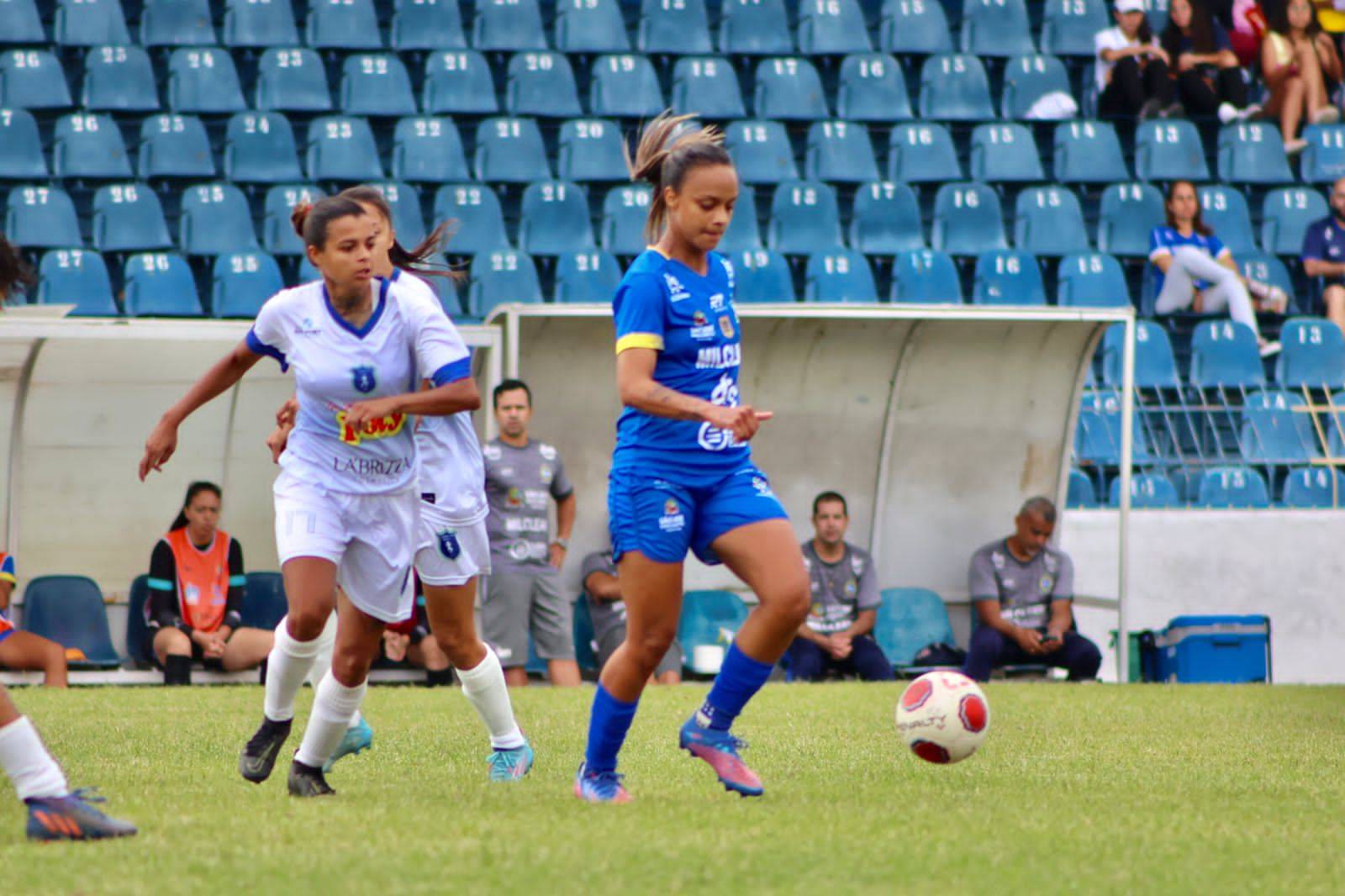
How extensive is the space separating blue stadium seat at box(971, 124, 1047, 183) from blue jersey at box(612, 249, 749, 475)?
12.2 m

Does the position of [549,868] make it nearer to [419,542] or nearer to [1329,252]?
[419,542]

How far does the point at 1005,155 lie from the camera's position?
1678 cm

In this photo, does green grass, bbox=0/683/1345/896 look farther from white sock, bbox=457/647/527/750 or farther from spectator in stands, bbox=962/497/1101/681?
spectator in stands, bbox=962/497/1101/681

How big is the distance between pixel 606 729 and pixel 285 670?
1051 mm

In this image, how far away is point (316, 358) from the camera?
5113mm

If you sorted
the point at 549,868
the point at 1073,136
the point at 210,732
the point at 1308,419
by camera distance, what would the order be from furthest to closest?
the point at 1073,136
the point at 1308,419
the point at 210,732
the point at 549,868

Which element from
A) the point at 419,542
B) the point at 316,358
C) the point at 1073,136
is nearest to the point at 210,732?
the point at 419,542

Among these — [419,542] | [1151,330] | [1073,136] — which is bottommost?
[419,542]

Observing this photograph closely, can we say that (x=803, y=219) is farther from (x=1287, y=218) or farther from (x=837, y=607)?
(x=1287, y=218)

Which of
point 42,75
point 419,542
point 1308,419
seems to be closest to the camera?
point 419,542

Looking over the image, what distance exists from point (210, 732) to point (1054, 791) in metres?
3.86

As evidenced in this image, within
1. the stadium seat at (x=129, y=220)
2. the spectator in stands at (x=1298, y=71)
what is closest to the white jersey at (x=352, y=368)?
the stadium seat at (x=129, y=220)

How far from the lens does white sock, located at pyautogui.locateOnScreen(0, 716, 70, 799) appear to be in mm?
4090

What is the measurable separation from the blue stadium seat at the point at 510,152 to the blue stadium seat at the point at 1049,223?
4.41 meters
